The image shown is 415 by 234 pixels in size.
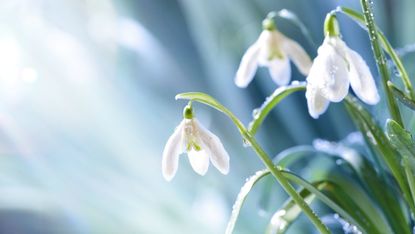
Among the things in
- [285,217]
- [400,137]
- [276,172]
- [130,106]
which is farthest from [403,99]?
[130,106]

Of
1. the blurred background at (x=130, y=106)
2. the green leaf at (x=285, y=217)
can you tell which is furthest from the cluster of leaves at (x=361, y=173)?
the blurred background at (x=130, y=106)

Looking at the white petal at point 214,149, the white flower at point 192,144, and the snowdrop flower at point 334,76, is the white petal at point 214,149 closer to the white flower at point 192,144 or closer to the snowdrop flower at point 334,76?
the white flower at point 192,144

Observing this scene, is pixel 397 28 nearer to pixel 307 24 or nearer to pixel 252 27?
pixel 307 24

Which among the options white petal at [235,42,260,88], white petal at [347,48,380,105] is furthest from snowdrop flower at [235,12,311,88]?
white petal at [347,48,380,105]

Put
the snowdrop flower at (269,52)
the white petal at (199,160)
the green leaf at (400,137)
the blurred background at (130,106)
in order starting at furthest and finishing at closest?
the blurred background at (130,106), the snowdrop flower at (269,52), the white petal at (199,160), the green leaf at (400,137)

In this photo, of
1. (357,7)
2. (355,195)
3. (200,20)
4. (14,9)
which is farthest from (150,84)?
(355,195)

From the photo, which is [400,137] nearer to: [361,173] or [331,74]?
[331,74]

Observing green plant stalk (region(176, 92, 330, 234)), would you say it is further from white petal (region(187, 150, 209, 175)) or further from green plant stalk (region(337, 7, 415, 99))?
green plant stalk (region(337, 7, 415, 99))
